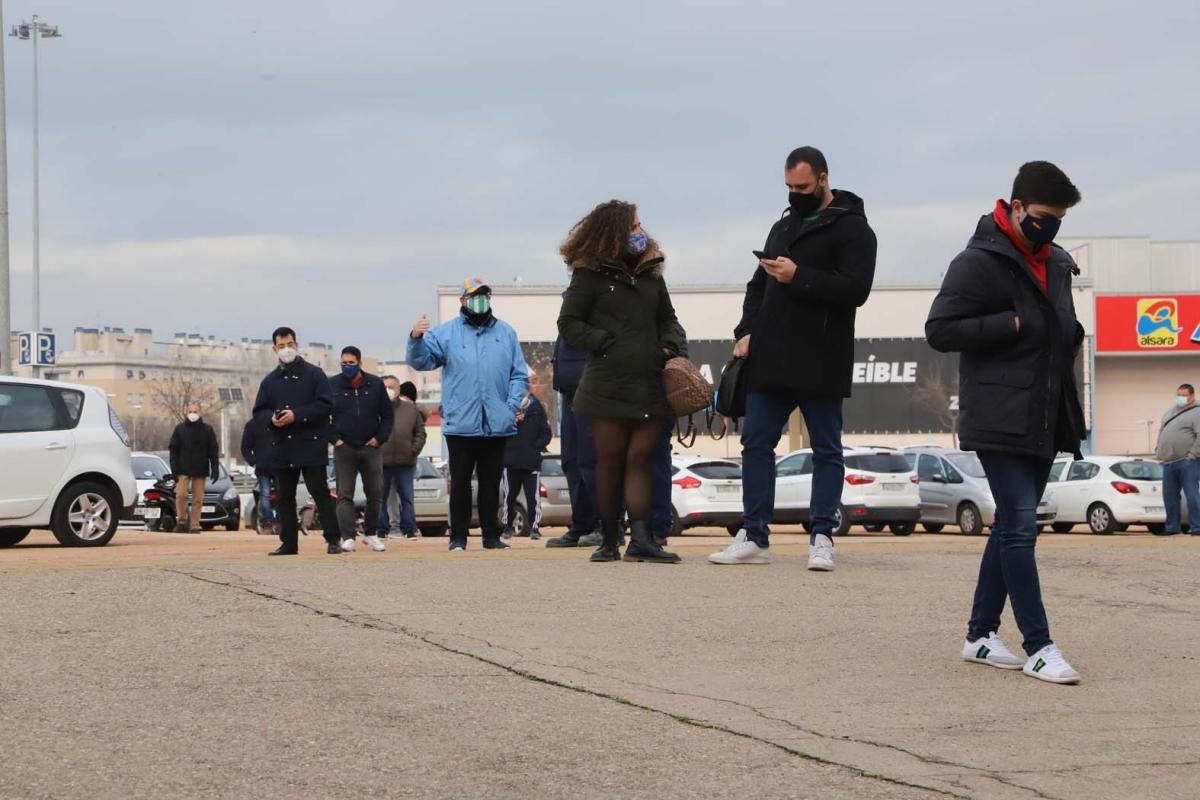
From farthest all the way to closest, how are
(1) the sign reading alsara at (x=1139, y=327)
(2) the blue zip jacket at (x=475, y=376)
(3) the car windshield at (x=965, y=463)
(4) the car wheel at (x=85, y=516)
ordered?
(1) the sign reading alsara at (x=1139, y=327)
(3) the car windshield at (x=965, y=463)
(4) the car wheel at (x=85, y=516)
(2) the blue zip jacket at (x=475, y=376)

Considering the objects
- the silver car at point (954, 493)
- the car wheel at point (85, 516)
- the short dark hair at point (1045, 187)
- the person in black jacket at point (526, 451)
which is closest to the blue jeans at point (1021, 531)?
the short dark hair at point (1045, 187)

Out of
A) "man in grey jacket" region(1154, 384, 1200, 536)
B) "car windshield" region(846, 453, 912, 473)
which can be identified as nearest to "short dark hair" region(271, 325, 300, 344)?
"man in grey jacket" region(1154, 384, 1200, 536)

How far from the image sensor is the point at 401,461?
19.4m

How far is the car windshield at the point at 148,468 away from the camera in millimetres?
32156

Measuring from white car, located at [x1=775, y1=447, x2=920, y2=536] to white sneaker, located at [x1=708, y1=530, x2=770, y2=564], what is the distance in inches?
746

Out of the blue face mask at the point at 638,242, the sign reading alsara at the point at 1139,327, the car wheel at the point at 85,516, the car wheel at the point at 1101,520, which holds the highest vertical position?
the sign reading alsara at the point at 1139,327

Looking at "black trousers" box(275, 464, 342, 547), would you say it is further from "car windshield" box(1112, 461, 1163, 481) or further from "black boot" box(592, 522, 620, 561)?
"car windshield" box(1112, 461, 1163, 481)

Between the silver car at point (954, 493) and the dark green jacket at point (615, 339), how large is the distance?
801 inches

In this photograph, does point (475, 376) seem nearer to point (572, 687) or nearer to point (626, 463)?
point (626, 463)

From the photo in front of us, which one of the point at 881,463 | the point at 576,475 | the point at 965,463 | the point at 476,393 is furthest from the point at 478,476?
the point at 965,463

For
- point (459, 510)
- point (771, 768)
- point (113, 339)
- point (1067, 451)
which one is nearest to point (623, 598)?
point (1067, 451)

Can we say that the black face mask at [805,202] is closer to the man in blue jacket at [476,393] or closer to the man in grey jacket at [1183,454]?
the man in blue jacket at [476,393]

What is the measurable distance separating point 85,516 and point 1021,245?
1269cm

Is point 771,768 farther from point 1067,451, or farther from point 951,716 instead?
point 1067,451
